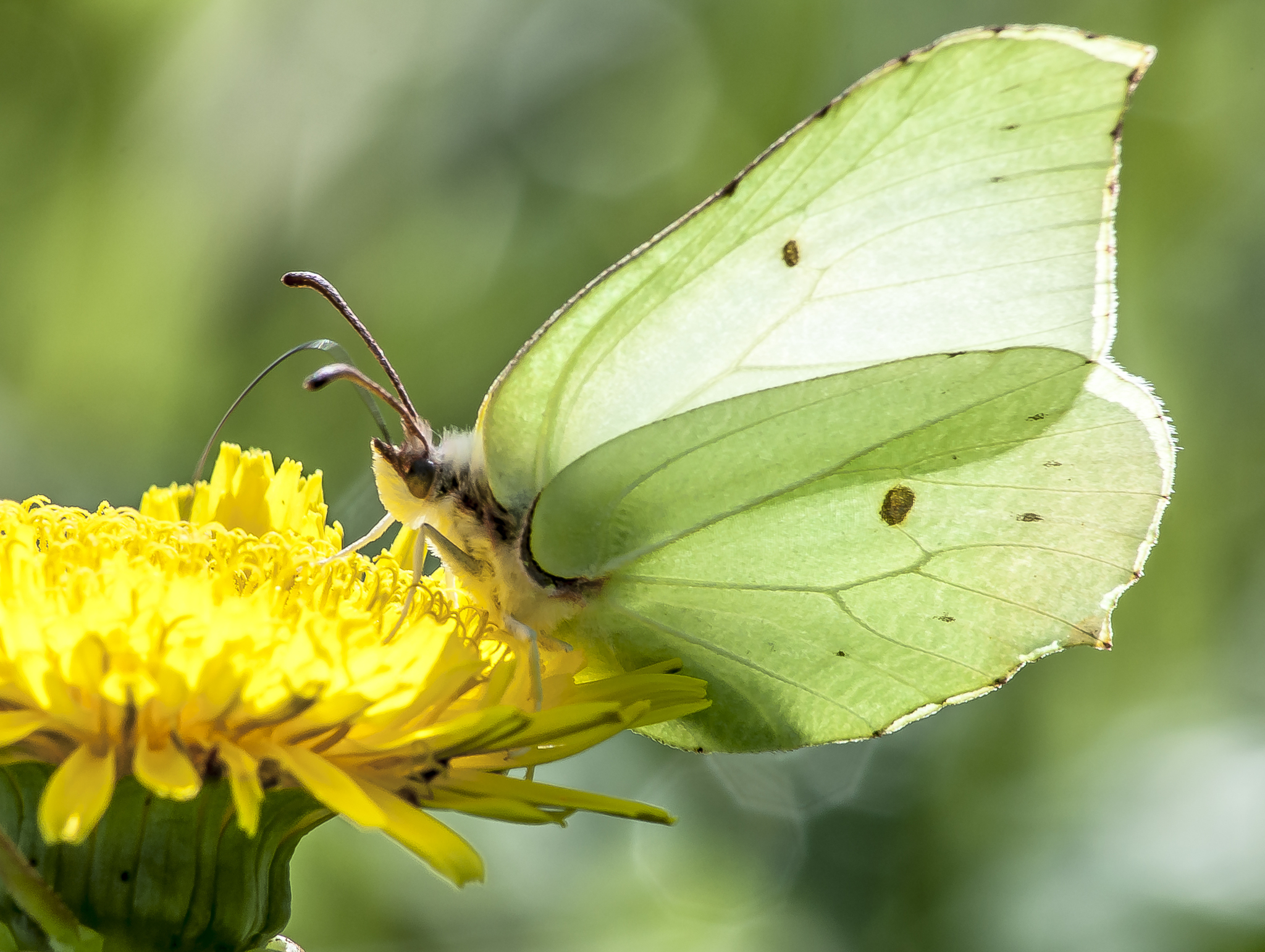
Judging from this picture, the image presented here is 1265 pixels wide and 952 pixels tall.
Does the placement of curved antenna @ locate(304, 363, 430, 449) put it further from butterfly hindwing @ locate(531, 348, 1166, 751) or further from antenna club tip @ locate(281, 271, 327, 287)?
butterfly hindwing @ locate(531, 348, 1166, 751)

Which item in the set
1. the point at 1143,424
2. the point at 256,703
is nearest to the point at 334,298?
the point at 256,703

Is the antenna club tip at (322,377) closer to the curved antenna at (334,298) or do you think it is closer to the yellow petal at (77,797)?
the curved antenna at (334,298)

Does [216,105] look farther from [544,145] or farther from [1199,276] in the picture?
[1199,276]

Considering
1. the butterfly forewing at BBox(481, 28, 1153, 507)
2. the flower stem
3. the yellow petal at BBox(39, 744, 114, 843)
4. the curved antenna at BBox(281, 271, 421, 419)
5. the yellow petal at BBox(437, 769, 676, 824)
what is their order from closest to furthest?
the yellow petal at BBox(39, 744, 114, 843) → the flower stem → the yellow petal at BBox(437, 769, 676, 824) → the butterfly forewing at BBox(481, 28, 1153, 507) → the curved antenna at BBox(281, 271, 421, 419)

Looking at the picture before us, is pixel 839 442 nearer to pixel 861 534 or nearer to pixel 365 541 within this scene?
pixel 861 534

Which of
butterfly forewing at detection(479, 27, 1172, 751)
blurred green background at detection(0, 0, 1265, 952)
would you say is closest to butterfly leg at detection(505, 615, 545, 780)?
butterfly forewing at detection(479, 27, 1172, 751)

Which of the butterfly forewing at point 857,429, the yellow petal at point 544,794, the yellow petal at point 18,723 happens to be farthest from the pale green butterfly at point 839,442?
the yellow petal at point 18,723
